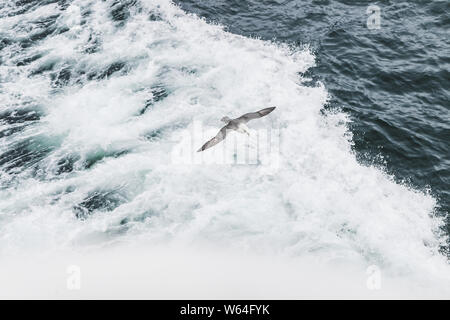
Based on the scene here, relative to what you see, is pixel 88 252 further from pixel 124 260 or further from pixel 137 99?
pixel 137 99

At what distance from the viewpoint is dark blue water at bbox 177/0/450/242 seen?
1365 centimetres

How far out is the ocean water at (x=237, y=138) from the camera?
1084 cm

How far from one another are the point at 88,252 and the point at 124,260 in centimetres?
91

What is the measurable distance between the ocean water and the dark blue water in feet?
0.23

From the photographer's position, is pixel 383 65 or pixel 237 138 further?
pixel 383 65

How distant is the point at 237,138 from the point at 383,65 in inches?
283

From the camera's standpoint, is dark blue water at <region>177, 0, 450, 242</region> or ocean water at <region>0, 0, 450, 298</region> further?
dark blue water at <region>177, 0, 450, 242</region>

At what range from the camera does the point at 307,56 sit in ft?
57.9

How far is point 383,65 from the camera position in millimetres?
17188

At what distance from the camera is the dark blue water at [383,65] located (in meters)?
13.6

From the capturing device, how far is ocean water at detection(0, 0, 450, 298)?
1084 cm

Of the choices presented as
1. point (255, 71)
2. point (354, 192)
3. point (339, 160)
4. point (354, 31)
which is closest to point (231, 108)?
point (255, 71)

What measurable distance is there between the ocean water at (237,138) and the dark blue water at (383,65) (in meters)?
0.07

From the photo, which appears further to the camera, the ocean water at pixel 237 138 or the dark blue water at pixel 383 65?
the dark blue water at pixel 383 65
